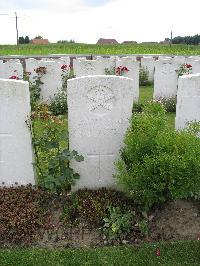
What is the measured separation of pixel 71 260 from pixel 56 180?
1.07 meters

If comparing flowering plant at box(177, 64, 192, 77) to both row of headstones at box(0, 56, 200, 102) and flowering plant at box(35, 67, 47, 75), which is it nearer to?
row of headstones at box(0, 56, 200, 102)

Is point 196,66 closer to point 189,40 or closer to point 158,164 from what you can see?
point 158,164

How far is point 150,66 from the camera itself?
1670 cm

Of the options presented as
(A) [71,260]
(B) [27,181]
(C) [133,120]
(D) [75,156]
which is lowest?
(A) [71,260]

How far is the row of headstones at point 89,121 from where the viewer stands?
514cm

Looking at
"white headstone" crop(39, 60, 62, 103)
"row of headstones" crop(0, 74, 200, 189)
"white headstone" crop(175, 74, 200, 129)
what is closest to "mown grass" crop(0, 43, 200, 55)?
"white headstone" crop(39, 60, 62, 103)

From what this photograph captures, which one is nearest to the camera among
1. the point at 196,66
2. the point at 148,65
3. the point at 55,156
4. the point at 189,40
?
the point at 55,156

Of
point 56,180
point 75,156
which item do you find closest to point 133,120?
point 75,156

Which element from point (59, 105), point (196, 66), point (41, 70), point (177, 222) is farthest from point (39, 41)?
point (177, 222)

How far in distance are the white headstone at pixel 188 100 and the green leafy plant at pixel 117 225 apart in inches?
Answer: 62.7

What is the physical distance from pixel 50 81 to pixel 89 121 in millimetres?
6073

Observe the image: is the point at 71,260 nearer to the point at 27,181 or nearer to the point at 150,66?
the point at 27,181

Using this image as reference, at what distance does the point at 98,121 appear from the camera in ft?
17.3

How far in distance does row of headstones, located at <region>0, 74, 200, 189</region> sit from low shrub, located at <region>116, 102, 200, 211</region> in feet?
1.41
